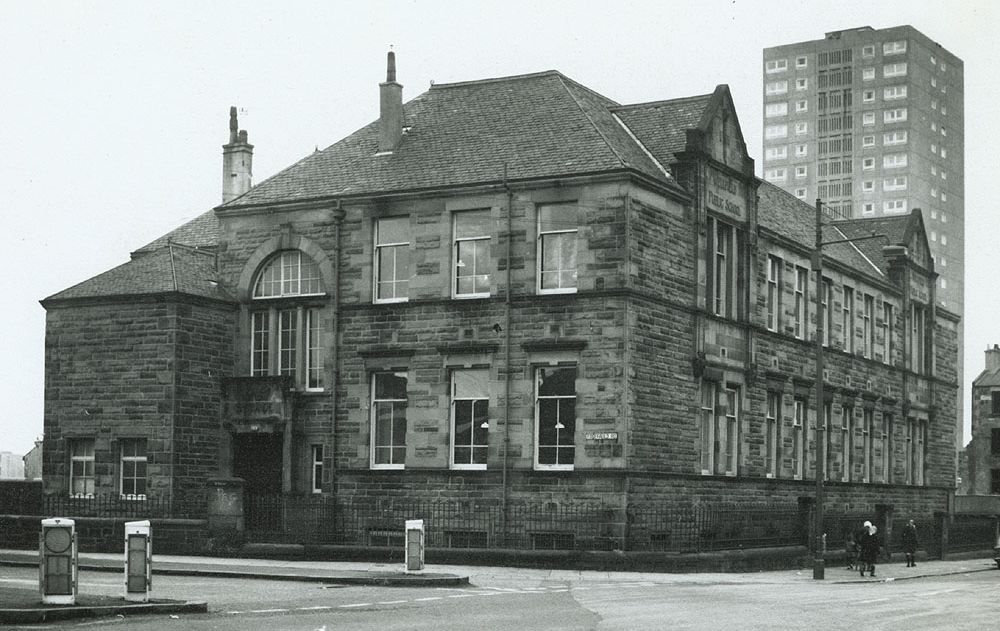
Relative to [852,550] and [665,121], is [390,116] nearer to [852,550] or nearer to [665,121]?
[665,121]

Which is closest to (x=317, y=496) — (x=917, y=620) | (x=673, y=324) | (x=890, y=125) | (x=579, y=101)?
(x=673, y=324)

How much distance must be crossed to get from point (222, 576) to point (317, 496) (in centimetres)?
1057

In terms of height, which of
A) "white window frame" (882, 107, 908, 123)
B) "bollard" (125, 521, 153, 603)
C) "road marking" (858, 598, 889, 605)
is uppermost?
"white window frame" (882, 107, 908, 123)

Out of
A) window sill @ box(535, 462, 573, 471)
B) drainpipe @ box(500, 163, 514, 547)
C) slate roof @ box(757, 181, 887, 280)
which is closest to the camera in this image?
window sill @ box(535, 462, 573, 471)

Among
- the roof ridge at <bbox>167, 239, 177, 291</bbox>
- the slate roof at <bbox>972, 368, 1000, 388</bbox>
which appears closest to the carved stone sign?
the roof ridge at <bbox>167, 239, 177, 291</bbox>

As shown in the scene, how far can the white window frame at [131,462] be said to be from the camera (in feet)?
131

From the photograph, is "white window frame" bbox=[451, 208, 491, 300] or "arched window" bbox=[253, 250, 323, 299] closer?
"white window frame" bbox=[451, 208, 491, 300]

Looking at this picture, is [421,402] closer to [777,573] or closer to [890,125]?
[777,573]

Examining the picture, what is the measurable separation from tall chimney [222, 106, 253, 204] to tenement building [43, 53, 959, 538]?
9.96 metres

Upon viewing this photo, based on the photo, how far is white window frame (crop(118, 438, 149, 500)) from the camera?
131ft

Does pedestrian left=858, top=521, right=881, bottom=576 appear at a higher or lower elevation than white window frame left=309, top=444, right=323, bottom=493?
lower

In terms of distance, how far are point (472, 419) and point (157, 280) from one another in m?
9.73

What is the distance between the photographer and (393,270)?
4066cm

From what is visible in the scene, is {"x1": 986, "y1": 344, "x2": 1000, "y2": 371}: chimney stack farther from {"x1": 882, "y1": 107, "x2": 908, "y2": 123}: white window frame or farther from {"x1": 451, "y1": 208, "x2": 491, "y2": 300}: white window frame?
{"x1": 451, "y1": 208, "x2": 491, "y2": 300}: white window frame
